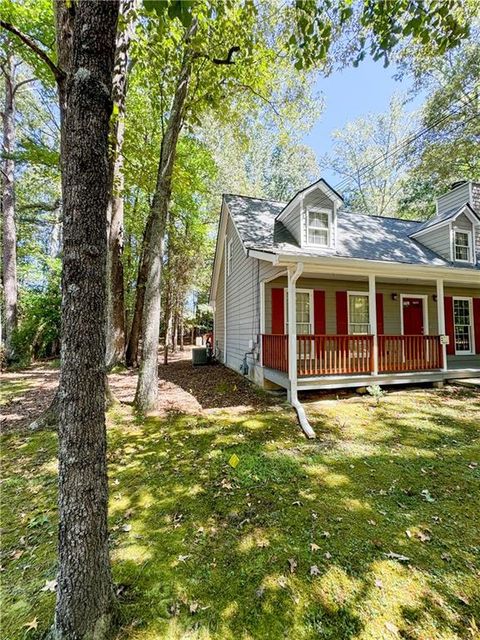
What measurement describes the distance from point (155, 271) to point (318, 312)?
5.19 m

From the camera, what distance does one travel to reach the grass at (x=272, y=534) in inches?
81.4

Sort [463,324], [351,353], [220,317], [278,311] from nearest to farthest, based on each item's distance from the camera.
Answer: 1. [351,353]
2. [278,311]
3. [463,324]
4. [220,317]

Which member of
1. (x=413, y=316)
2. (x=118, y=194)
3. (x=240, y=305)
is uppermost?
(x=118, y=194)

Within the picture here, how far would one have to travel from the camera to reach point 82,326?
1805 millimetres

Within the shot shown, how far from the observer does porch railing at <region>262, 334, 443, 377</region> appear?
7.21 meters

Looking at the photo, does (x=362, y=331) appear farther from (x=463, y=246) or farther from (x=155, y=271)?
(x=155, y=271)

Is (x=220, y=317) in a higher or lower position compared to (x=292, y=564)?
higher

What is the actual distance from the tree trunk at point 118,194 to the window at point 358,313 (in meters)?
7.29

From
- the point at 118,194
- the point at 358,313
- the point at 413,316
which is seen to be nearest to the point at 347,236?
the point at 358,313

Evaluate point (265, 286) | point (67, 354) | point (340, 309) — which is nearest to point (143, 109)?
point (265, 286)

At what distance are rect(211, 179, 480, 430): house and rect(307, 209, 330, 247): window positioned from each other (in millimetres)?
31

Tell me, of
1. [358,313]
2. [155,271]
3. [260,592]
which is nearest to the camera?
[260,592]

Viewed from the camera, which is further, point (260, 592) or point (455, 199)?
point (455, 199)

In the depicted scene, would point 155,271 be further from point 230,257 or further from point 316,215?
point 230,257
